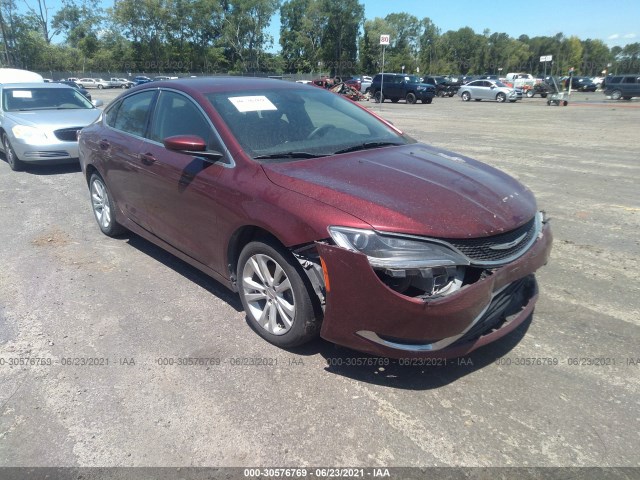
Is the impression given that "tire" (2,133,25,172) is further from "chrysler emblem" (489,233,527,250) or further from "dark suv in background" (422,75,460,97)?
"dark suv in background" (422,75,460,97)

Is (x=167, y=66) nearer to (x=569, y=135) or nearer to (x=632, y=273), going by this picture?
(x=569, y=135)

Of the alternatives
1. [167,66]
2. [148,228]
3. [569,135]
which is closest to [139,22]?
[167,66]

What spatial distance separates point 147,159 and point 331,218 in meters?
2.23

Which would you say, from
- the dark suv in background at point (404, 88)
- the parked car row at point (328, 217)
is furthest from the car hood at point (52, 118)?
the dark suv in background at point (404, 88)

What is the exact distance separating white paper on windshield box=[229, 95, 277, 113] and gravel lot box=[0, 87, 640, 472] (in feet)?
5.04

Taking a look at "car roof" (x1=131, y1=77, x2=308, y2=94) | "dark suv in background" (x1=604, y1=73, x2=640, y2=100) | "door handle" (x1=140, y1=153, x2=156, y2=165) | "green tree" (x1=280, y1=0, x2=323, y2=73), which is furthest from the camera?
"green tree" (x1=280, y1=0, x2=323, y2=73)

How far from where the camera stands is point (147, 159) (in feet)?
13.9

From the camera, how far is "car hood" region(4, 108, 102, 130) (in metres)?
8.90

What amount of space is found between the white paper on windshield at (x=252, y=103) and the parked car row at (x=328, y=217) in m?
0.02

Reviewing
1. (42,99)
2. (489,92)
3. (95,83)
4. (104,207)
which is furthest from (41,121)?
(95,83)

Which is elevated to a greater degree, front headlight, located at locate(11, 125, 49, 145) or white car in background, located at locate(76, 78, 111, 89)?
front headlight, located at locate(11, 125, 49, 145)

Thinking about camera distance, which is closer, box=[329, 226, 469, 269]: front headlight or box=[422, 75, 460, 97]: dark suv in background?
box=[329, 226, 469, 269]: front headlight

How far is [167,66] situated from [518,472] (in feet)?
330

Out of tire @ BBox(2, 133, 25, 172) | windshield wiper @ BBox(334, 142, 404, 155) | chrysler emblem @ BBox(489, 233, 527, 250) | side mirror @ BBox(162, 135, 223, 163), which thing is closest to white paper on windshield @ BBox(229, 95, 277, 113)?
side mirror @ BBox(162, 135, 223, 163)
